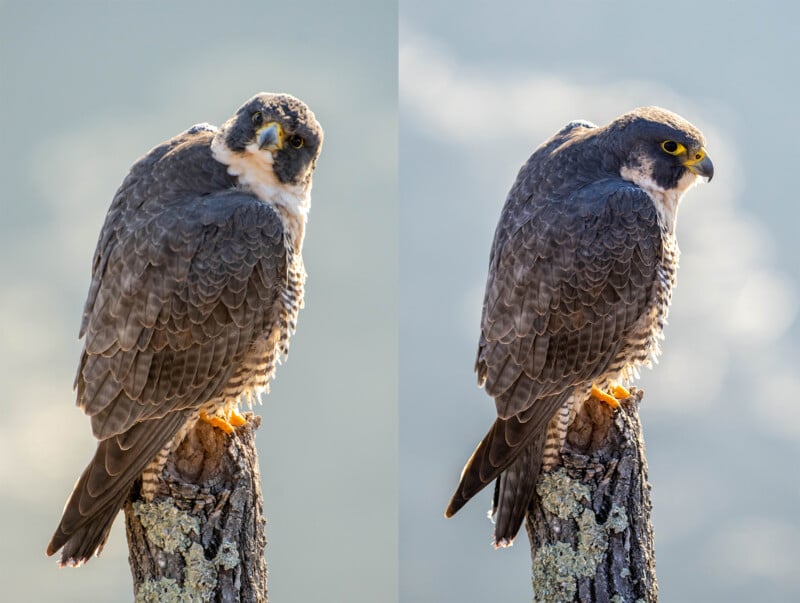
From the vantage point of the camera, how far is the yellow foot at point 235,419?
4359 mm

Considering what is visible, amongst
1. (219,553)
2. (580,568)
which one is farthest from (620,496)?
(219,553)

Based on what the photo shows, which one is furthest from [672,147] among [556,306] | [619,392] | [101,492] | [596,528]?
[101,492]

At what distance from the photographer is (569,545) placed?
4289 millimetres

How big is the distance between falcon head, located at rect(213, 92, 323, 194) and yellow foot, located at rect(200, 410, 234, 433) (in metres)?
1.04

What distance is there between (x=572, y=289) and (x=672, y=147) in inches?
35.0

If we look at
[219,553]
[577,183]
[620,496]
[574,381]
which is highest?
[577,183]

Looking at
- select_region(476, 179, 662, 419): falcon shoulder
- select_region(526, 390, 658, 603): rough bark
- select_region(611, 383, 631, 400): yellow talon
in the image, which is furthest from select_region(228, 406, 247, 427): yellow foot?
select_region(611, 383, 631, 400): yellow talon

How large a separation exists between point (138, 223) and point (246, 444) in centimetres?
107

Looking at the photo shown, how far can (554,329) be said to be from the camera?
4.41m

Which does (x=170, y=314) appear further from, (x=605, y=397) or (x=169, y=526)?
(x=605, y=397)

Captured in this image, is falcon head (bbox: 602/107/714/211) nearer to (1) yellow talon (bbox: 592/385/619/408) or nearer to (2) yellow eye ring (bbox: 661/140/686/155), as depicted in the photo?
(2) yellow eye ring (bbox: 661/140/686/155)

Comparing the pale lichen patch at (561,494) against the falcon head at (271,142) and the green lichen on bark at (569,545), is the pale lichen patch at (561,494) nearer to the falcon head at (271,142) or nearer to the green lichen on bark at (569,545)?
the green lichen on bark at (569,545)

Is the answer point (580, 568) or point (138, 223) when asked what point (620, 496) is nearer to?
point (580, 568)

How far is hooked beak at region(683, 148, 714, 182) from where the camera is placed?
4672 millimetres
